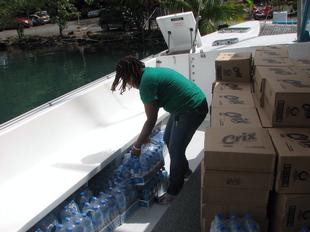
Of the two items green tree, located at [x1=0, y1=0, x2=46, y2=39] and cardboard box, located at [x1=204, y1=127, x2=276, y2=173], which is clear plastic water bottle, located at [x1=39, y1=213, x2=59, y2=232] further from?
green tree, located at [x1=0, y1=0, x2=46, y2=39]

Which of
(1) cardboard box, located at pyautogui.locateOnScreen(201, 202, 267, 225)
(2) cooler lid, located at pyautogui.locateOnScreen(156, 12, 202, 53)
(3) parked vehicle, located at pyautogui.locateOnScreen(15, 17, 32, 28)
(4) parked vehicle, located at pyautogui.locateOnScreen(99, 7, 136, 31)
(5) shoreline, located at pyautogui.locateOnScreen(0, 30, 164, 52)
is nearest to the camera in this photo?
(1) cardboard box, located at pyautogui.locateOnScreen(201, 202, 267, 225)

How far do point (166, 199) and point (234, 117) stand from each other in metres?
1.07

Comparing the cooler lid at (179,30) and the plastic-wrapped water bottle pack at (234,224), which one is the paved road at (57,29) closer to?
the cooler lid at (179,30)

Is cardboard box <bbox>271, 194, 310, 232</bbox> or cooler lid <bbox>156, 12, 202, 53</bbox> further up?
cooler lid <bbox>156, 12, 202, 53</bbox>

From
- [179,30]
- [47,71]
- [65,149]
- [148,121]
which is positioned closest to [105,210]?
[148,121]

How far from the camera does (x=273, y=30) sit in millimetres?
5965

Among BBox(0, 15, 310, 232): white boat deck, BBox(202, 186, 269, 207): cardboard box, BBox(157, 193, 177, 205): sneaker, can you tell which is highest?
BBox(202, 186, 269, 207): cardboard box

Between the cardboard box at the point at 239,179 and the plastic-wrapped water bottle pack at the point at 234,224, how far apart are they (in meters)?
0.19

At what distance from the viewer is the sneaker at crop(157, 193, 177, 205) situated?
332 centimetres

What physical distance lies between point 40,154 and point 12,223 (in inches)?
41.4

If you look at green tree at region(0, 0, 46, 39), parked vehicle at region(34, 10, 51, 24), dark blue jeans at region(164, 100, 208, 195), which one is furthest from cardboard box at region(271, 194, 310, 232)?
parked vehicle at region(34, 10, 51, 24)

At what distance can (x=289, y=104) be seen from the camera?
7.68ft

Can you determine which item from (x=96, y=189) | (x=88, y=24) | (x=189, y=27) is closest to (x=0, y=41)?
(x=88, y=24)

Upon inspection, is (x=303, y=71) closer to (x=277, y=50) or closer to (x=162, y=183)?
(x=277, y=50)
